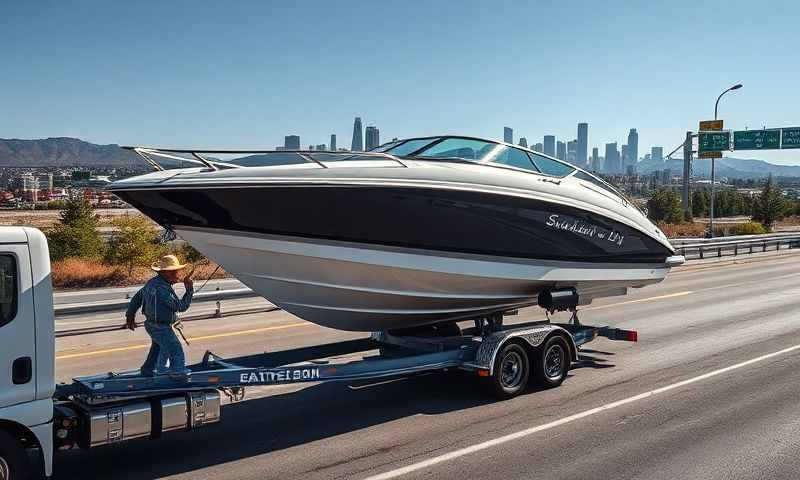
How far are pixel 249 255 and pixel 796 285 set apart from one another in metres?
A: 18.0

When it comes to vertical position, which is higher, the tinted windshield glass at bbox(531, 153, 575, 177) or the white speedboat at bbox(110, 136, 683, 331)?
the tinted windshield glass at bbox(531, 153, 575, 177)

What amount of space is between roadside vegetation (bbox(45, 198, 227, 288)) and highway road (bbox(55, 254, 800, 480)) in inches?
309

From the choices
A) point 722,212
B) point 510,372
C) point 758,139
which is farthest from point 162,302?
point 722,212

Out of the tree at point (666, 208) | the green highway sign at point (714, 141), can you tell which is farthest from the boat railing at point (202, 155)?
the tree at point (666, 208)

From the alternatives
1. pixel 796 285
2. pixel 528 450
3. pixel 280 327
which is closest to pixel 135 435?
pixel 528 450

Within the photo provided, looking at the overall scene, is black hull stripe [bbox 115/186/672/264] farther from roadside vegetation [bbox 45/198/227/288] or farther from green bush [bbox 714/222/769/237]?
green bush [bbox 714/222/769/237]

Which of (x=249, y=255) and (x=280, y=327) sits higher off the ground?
(x=249, y=255)

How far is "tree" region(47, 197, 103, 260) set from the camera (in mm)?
23000

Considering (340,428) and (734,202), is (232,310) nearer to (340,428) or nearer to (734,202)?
(340,428)

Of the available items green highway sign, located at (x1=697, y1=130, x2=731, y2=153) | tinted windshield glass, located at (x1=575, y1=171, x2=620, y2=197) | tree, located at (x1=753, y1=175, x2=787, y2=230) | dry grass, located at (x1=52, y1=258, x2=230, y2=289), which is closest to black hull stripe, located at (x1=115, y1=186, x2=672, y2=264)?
tinted windshield glass, located at (x1=575, y1=171, x2=620, y2=197)

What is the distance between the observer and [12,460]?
4.99m

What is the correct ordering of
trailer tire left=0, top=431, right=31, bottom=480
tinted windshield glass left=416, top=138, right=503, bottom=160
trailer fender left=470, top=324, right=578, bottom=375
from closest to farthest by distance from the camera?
trailer tire left=0, top=431, right=31, bottom=480, trailer fender left=470, top=324, right=578, bottom=375, tinted windshield glass left=416, top=138, right=503, bottom=160

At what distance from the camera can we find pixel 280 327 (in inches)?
510

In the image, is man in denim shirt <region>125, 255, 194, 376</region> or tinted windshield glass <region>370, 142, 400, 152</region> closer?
man in denim shirt <region>125, 255, 194, 376</region>
